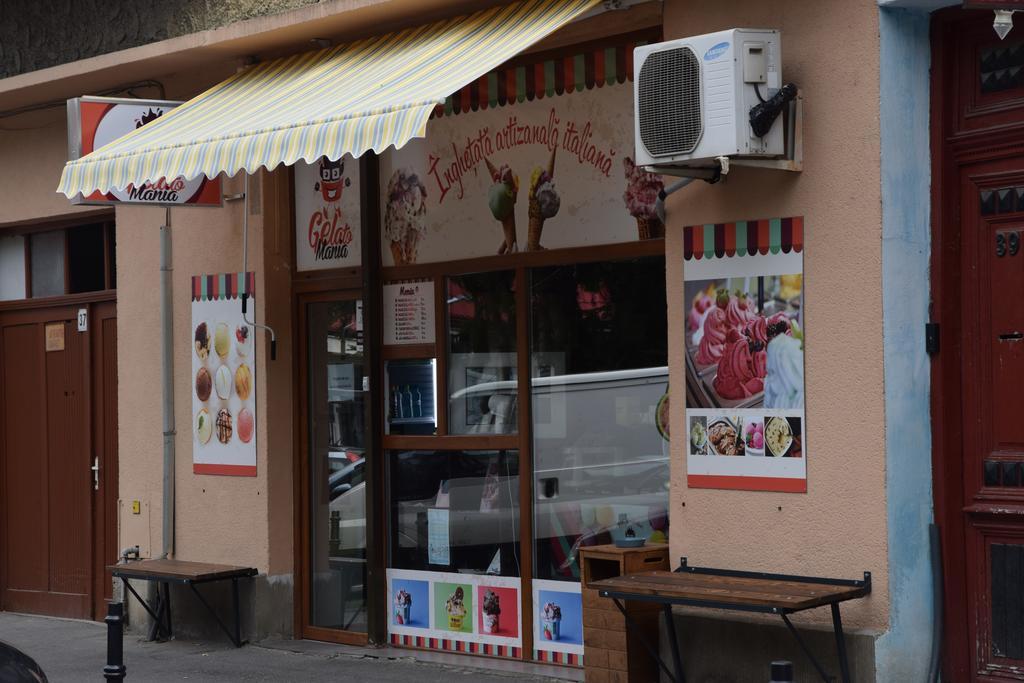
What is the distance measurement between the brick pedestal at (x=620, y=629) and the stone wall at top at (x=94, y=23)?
434 centimetres

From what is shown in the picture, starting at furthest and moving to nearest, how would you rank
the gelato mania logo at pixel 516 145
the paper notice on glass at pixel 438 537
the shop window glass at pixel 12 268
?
the shop window glass at pixel 12 268
the paper notice on glass at pixel 438 537
the gelato mania logo at pixel 516 145

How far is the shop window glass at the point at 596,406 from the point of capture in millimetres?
8266

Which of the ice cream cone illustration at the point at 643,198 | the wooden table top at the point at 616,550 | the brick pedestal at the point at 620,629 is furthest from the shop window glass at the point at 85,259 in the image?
the brick pedestal at the point at 620,629

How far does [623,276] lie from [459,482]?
1899mm

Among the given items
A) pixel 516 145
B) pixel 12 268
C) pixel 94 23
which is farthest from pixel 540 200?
pixel 12 268

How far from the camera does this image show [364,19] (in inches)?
357

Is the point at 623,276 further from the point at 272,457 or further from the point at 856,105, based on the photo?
the point at 272,457

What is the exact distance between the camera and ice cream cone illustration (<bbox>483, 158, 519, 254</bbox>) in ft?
29.2

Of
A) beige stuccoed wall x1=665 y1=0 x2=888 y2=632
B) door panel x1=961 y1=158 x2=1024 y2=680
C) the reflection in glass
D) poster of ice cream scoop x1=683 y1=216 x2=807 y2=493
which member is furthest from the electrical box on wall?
door panel x1=961 y1=158 x2=1024 y2=680

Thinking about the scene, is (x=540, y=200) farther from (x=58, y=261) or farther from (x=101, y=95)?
(x=58, y=261)

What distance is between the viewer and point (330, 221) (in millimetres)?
10125

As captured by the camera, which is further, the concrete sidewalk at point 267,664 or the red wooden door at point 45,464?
the red wooden door at point 45,464

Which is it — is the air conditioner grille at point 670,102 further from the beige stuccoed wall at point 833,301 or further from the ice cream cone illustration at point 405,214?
the ice cream cone illustration at point 405,214

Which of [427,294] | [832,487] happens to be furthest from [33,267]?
[832,487]
